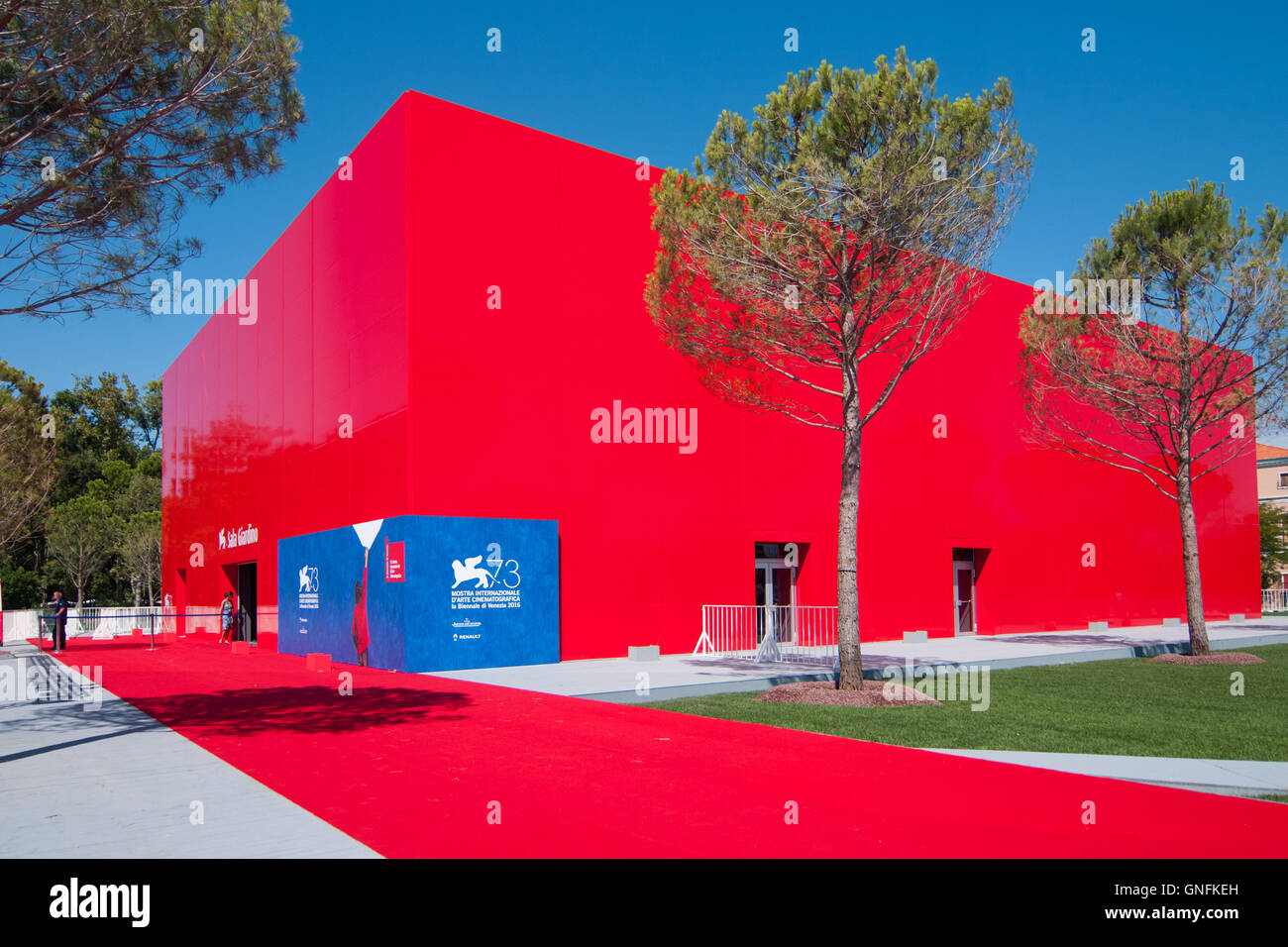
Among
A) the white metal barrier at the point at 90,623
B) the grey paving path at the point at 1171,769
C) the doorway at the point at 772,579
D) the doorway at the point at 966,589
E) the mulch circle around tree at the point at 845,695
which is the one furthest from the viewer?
the white metal barrier at the point at 90,623

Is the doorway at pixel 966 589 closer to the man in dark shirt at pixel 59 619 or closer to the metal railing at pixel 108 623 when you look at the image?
the metal railing at pixel 108 623

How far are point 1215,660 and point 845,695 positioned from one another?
10.5 metres

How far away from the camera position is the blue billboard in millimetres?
17031

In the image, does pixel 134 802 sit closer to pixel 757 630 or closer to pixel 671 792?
pixel 671 792

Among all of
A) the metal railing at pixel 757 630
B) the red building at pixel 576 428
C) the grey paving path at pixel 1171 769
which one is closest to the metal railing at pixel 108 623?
the red building at pixel 576 428

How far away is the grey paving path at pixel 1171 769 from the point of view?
21.7 ft

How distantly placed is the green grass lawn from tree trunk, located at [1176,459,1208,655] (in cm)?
372

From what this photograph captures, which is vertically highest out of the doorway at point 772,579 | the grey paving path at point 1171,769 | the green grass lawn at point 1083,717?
the doorway at point 772,579

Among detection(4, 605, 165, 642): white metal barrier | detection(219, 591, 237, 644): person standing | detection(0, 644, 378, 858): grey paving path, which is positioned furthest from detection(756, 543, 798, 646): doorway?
detection(4, 605, 165, 642): white metal barrier

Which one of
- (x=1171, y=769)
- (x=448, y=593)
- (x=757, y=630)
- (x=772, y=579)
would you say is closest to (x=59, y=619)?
(x=448, y=593)

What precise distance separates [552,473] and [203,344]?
20.8 metres

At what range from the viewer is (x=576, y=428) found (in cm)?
1955

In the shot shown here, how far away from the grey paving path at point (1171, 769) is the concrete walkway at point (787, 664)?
582 cm

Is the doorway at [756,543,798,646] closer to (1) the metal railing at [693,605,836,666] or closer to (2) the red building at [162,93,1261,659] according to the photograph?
(2) the red building at [162,93,1261,659]
